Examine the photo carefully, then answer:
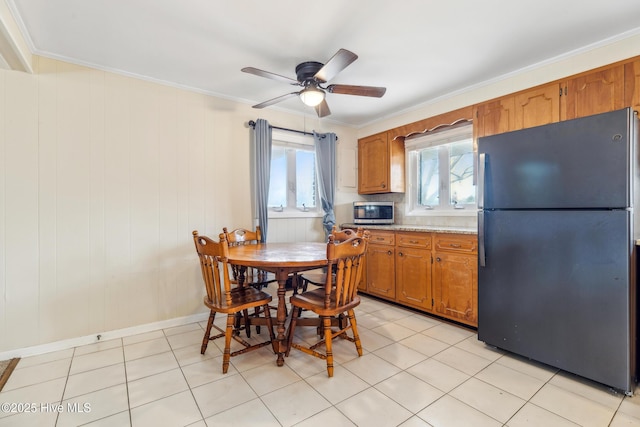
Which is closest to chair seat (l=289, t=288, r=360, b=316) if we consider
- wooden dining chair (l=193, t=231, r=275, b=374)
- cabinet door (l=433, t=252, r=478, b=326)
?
wooden dining chair (l=193, t=231, r=275, b=374)

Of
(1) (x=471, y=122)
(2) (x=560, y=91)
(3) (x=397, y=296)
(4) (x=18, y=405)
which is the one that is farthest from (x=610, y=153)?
(4) (x=18, y=405)

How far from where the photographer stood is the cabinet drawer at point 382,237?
329cm

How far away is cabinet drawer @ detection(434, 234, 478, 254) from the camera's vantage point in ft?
8.39

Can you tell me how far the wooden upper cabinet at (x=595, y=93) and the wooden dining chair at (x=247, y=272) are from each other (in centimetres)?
278

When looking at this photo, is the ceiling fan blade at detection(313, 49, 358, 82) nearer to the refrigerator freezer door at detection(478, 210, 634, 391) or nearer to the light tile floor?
the refrigerator freezer door at detection(478, 210, 634, 391)

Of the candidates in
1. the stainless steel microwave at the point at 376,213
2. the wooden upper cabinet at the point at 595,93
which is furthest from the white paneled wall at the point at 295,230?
the wooden upper cabinet at the point at 595,93

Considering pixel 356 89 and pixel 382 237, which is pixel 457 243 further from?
pixel 356 89

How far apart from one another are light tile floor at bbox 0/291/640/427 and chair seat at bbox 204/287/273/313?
0.43 meters

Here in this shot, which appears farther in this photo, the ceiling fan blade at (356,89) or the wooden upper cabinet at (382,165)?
the wooden upper cabinet at (382,165)

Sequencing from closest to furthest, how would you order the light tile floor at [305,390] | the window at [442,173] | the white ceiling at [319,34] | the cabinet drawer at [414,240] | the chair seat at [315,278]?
1. the light tile floor at [305,390]
2. the white ceiling at [319,34]
3. the chair seat at [315,278]
4. the cabinet drawer at [414,240]
5. the window at [442,173]

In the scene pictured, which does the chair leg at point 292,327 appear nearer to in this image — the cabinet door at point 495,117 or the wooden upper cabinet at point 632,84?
the cabinet door at point 495,117

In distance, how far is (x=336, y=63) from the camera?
1874mm

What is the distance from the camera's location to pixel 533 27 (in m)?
1.96

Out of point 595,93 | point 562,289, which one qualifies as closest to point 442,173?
point 595,93
